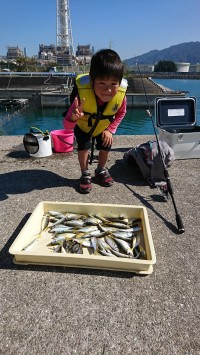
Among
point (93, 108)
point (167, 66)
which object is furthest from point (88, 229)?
point (167, 66)

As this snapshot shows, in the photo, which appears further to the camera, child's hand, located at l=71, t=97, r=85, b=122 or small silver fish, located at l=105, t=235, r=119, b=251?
child's hand, located at l=71, t=97, r=85, b=122

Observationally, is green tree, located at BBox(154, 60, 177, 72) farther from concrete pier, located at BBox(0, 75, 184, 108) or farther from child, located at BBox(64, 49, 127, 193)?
child, located at BBox(64, 49, 127, 193)

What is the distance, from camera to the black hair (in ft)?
9.46

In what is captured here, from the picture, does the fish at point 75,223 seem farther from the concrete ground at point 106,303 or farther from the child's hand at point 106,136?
the child's hand at point 106,136

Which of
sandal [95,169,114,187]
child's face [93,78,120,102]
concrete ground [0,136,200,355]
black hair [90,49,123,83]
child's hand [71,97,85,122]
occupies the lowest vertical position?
concrete ground [0,136,200,355]

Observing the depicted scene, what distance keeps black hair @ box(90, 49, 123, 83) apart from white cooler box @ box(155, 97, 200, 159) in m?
2.44

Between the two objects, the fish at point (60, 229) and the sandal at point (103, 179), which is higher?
the sandal at point (103, 179)

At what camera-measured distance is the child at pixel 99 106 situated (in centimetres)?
296

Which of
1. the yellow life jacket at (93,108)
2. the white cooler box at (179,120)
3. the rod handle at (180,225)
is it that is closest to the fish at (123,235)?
the rod handle at (180,225)

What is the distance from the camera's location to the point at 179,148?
16.9ft

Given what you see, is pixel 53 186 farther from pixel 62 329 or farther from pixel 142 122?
pixel 142 122

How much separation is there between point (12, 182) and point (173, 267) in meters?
2.98

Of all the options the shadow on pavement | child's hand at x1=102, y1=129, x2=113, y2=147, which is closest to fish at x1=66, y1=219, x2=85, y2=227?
A: the shadow on pavement

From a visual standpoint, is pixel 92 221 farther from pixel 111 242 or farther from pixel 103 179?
pixel 103 179
